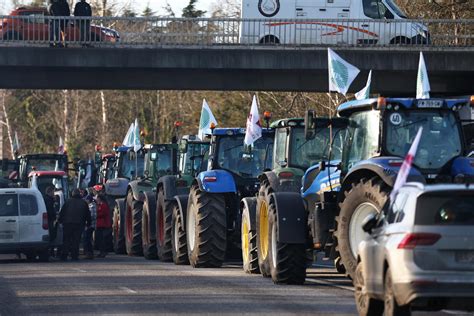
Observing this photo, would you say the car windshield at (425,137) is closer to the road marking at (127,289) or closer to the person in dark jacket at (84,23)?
the road marking at (127,289)

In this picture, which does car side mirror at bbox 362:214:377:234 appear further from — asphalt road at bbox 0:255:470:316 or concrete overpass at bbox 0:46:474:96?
concrete overpass at bbox 0:46:474:96

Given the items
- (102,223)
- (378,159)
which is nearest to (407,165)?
(378,159)

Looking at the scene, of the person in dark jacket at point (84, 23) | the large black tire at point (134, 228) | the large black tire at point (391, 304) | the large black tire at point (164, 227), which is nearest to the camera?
the large black tire at point (391, 304)

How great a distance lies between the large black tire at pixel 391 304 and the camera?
13.9 meters

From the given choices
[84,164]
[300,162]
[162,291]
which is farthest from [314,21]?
[162,291]

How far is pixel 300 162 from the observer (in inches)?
902

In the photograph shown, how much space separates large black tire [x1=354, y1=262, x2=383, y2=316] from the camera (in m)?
15.0

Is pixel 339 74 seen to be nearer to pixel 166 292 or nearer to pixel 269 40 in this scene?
pixel 166 292

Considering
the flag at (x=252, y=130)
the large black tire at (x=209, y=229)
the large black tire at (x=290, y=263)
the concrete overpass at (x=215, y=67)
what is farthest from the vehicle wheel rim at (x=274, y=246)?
the concrete overpass at (x=215, y=67)

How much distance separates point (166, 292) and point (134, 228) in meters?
12.2

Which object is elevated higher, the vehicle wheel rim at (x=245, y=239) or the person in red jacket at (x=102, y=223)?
the vehicle wheel rim at (x=245, y=239)

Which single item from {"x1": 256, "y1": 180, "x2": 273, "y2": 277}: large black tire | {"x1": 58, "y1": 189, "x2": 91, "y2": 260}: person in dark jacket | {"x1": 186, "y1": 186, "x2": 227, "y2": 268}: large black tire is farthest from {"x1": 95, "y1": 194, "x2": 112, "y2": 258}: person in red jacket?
{"x1": 256, "y1": 180, "x2": 273, "y2": 277}: large black tire

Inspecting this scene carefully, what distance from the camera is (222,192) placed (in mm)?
25188

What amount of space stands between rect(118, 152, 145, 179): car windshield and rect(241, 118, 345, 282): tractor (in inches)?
495
